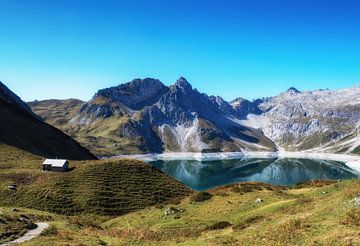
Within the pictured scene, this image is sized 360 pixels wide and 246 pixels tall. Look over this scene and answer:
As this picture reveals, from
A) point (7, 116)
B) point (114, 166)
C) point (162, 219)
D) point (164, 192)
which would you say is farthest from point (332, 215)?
point (7, 116)

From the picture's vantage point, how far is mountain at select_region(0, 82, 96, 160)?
130 meters

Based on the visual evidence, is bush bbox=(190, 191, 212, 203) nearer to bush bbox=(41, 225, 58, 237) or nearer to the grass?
the grass

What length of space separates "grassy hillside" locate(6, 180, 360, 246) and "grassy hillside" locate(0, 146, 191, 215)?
7.88 metres

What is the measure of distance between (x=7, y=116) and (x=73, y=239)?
128 m

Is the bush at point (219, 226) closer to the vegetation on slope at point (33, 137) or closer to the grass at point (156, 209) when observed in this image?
the grass at point (156, 209)

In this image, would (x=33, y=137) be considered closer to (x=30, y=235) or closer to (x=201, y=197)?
(x=201, y=197)

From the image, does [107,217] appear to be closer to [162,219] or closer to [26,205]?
[26,205]

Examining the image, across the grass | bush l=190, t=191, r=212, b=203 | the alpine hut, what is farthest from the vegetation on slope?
bush l=190, t=191, r=212, b=203

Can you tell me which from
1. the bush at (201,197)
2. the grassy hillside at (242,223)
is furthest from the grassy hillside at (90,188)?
the bush at (201,197)

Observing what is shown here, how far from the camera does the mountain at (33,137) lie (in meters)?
130

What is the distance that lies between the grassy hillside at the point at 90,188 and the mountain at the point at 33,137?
106 feet

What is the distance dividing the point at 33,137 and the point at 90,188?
7466 centimetres

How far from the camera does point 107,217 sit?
70688 mm

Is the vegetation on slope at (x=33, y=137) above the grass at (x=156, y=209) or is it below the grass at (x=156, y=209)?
above
